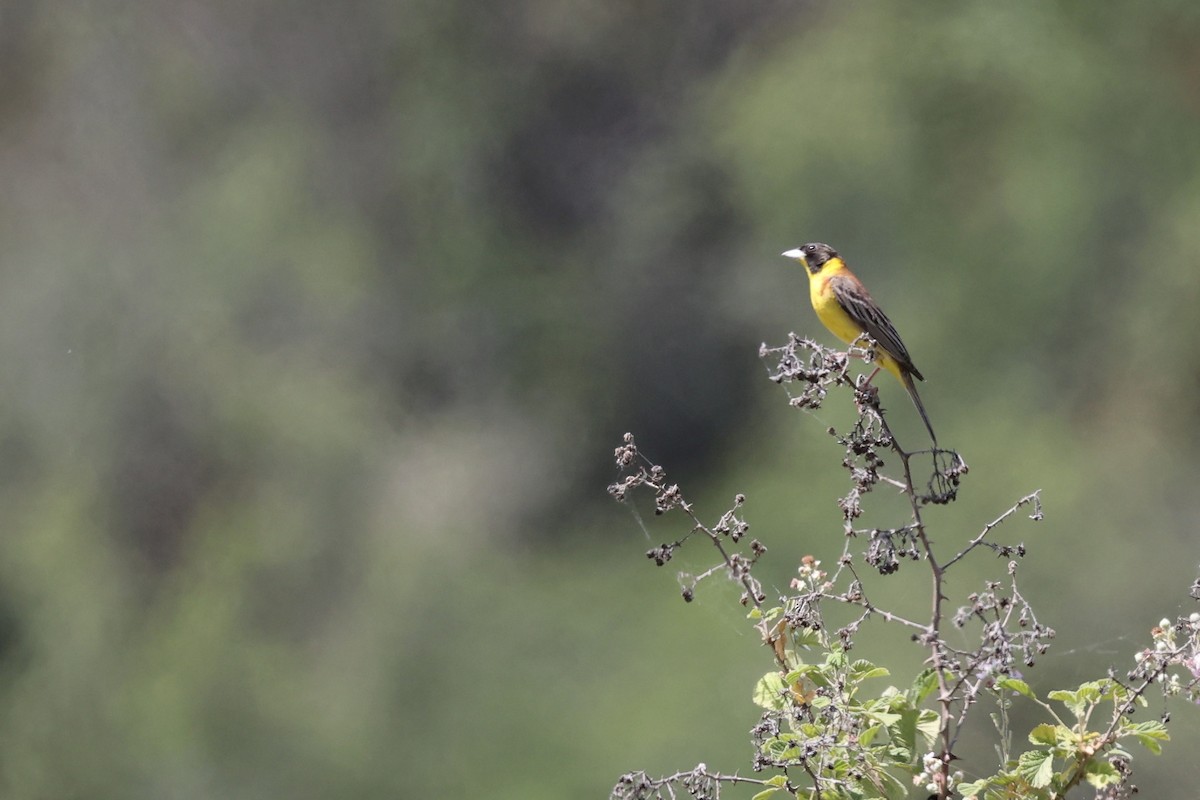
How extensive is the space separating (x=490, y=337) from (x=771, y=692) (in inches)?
189

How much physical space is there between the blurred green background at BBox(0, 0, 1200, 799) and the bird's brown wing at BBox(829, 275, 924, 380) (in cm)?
225

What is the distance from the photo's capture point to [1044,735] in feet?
3.49

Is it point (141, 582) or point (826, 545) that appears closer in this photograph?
point (826, 545)

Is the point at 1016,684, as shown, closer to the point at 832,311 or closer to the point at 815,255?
the point at 832,311

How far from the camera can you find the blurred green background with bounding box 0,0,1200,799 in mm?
5016

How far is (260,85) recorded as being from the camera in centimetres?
642

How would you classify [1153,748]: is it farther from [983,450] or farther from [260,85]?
[260,85]

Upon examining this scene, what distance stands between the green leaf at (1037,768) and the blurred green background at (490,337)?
345 centimetres

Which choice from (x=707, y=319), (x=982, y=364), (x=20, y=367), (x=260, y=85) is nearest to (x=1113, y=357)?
(x=982, y=364)

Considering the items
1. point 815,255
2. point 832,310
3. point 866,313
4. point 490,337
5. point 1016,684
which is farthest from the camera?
point 490,337

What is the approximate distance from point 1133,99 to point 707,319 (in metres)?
1.88

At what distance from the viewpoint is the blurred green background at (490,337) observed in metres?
5.02

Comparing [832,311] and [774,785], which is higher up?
[832,311]

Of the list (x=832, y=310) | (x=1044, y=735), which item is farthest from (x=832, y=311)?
(x=1044, y=735)
